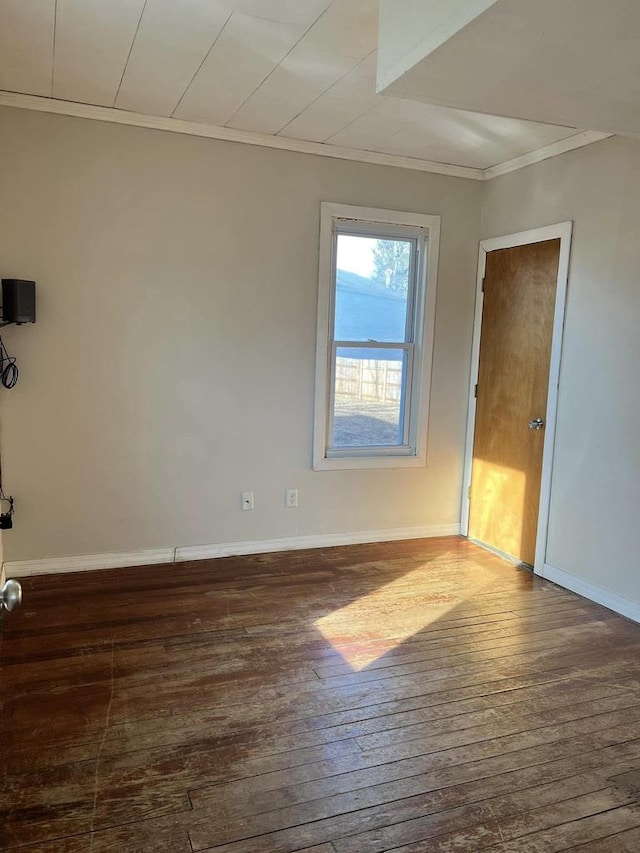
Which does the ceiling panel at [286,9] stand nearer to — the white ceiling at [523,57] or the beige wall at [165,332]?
the white ceiling at [523,57]

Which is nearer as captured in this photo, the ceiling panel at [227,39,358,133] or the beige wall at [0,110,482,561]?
the ceiling panel at [227,39,358,133]

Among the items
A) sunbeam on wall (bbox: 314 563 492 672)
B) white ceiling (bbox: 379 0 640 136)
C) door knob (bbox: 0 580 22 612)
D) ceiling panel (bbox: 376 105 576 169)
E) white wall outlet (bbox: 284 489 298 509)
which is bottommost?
sunbeam on wall (bbox: 314 563 492 672)

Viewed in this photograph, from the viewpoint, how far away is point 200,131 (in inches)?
142

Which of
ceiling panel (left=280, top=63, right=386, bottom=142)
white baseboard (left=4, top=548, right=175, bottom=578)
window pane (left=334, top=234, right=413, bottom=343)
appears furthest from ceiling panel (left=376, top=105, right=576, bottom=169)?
white baseboard (left=4, top=548, right=175, bottom=578)

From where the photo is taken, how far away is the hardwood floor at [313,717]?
181 centimetres

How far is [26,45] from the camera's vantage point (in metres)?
2.65

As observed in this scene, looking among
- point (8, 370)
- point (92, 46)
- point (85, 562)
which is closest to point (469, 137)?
point (92, 46)

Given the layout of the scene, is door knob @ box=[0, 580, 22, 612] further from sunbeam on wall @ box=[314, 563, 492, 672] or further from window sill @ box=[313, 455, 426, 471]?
window sill @ box=[313, 455, 426, 471]

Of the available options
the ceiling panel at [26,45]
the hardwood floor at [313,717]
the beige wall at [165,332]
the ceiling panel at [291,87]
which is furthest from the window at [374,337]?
the ceiling panel at [26,45]

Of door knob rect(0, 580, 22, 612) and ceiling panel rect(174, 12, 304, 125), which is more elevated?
ceiling panel rect(174, 12, 304, 125)

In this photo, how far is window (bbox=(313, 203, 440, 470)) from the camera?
4090mm

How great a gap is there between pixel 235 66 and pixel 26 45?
0.88 m

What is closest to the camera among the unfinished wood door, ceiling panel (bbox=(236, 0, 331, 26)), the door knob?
the door knob

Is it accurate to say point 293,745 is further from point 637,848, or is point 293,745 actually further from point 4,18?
point 4,18
